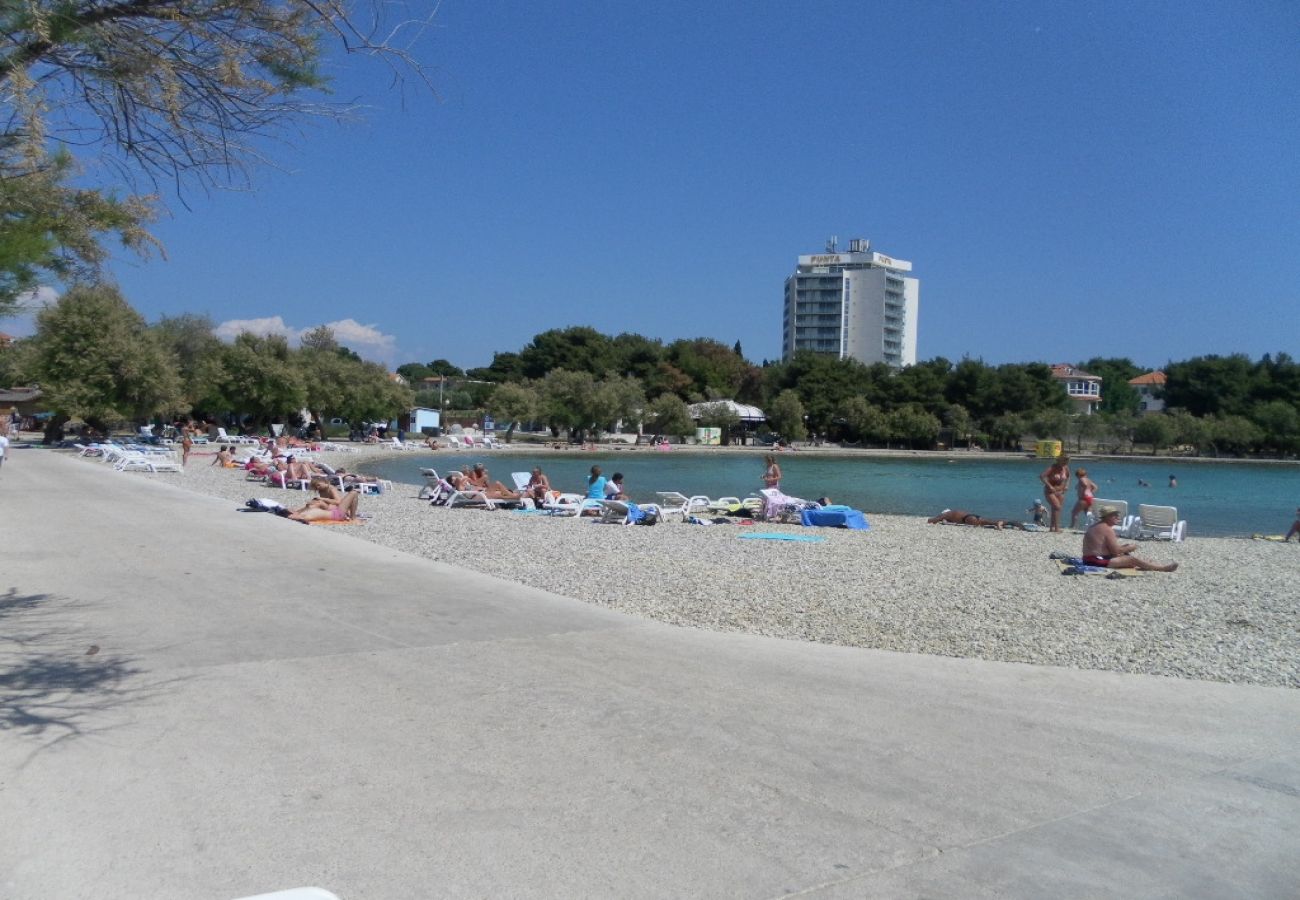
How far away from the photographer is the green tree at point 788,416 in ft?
295

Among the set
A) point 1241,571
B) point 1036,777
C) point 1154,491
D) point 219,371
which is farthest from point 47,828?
point 219,371

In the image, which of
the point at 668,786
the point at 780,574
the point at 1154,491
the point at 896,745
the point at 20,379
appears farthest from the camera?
the point at 1154,491

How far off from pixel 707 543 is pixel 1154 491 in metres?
41.8

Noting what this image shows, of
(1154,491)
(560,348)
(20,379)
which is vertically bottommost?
(1154,491)

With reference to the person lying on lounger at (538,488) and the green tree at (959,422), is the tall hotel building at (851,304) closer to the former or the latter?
the green tree at (959,422)

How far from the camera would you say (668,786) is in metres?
4.40

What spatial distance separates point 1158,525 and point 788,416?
72095mm

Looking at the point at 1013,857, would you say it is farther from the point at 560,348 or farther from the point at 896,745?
the point at 560,348

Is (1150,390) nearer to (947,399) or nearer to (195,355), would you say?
(947,399)

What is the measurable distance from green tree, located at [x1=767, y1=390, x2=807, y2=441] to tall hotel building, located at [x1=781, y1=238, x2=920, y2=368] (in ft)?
214

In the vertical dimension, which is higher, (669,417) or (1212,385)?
(1212,385)

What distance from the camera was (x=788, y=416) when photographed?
295 feet

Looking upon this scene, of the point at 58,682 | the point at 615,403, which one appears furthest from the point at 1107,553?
the point at 615,403

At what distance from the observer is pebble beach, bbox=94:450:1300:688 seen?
7848 mm
